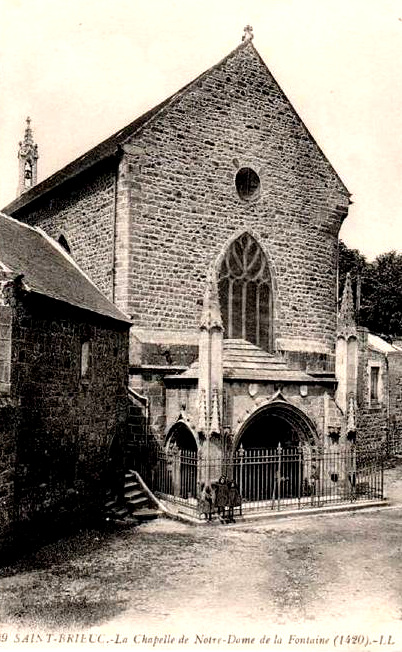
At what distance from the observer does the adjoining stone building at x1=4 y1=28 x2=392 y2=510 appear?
1659 cm

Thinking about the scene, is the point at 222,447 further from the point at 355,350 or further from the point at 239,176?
the point at 239,176

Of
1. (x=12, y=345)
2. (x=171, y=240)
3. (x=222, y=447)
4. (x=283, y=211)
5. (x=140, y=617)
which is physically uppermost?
(x=283, y=211)

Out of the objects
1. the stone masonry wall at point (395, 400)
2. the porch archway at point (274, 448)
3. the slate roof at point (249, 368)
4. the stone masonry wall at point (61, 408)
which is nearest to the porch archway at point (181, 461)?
the porch archway at point (274, 448)

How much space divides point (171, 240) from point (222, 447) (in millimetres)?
6475

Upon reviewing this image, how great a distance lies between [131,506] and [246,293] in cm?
794

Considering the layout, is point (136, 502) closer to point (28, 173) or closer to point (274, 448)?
point (274, 448)

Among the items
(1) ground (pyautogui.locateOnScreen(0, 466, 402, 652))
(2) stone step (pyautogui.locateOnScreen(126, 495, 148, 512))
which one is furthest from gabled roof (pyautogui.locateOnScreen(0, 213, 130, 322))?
(1) ground (pyautogui.locateOnScreen(0, 466, 402, 652))

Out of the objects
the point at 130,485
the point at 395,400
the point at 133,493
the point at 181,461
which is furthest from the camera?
the point at 395,400

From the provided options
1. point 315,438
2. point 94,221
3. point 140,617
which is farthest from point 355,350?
point 140,617

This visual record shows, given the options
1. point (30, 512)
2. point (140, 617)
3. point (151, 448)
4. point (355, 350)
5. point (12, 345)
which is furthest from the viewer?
point (355, 350)

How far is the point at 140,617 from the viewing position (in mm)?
8336

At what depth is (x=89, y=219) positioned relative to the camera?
1958cm

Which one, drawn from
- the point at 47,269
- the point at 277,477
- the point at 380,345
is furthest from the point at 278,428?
the point at 380,345

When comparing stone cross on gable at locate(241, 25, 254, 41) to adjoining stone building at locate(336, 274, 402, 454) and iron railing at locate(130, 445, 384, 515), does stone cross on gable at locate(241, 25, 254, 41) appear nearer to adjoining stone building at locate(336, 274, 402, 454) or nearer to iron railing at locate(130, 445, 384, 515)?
adjoining stone building at locate(336, 274, 402, 454)
